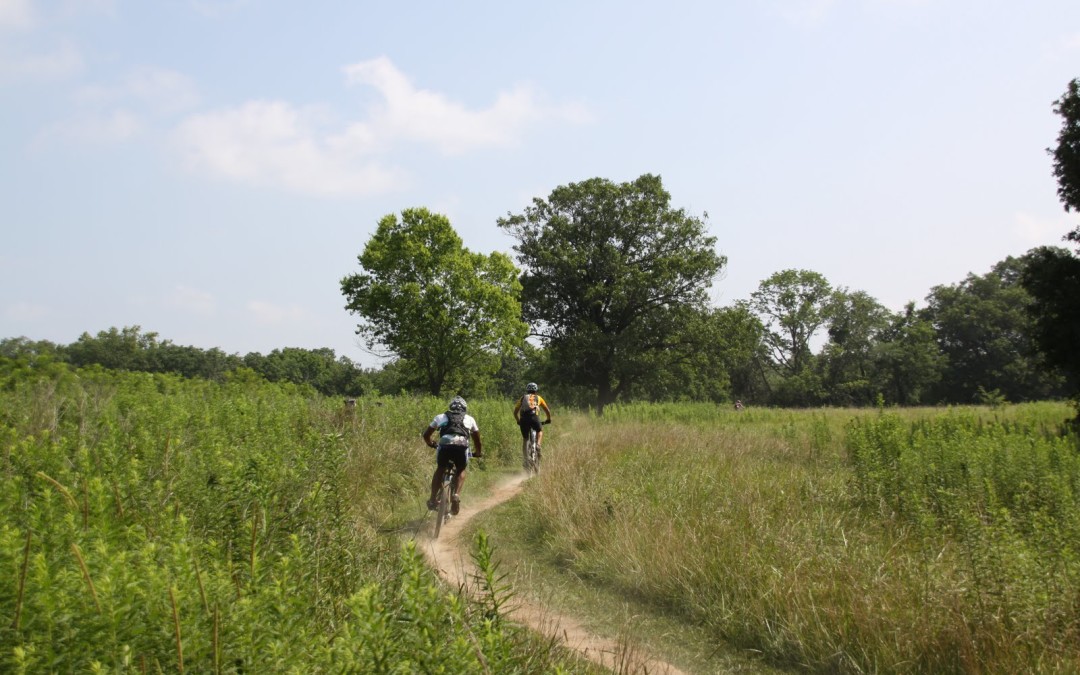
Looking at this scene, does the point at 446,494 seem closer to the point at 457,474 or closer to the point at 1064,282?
the point at 457,474

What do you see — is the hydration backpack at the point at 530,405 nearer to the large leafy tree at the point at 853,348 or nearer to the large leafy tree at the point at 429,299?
the large leafy tree at the point at 429,299

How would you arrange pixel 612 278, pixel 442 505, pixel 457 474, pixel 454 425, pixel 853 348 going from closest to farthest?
pixel 442 505, pixel 454 425, pixel 457 474, pixel 612 278, pixel 853 348

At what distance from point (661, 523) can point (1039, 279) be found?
46.6 feet

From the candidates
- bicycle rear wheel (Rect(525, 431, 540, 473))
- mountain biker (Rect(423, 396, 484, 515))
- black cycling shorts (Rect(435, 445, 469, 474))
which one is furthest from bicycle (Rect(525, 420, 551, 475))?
black cycling shorts (Rect(435, 445, 469, 474))

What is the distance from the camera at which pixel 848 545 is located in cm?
661

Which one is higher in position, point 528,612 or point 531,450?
point 531,450

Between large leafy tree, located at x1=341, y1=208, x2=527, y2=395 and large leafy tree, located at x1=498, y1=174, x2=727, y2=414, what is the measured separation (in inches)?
204

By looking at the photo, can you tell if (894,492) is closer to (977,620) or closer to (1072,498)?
(1072,498)

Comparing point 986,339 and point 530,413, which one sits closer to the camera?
point 530,413

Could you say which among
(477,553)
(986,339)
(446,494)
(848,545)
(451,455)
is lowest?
(848,545)

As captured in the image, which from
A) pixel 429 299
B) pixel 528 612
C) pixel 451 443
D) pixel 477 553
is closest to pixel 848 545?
pixel 528 612

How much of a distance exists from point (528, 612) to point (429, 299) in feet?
85.5

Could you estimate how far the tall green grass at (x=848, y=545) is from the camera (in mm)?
4938

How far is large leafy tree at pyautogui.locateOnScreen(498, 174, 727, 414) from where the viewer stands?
122 ft
